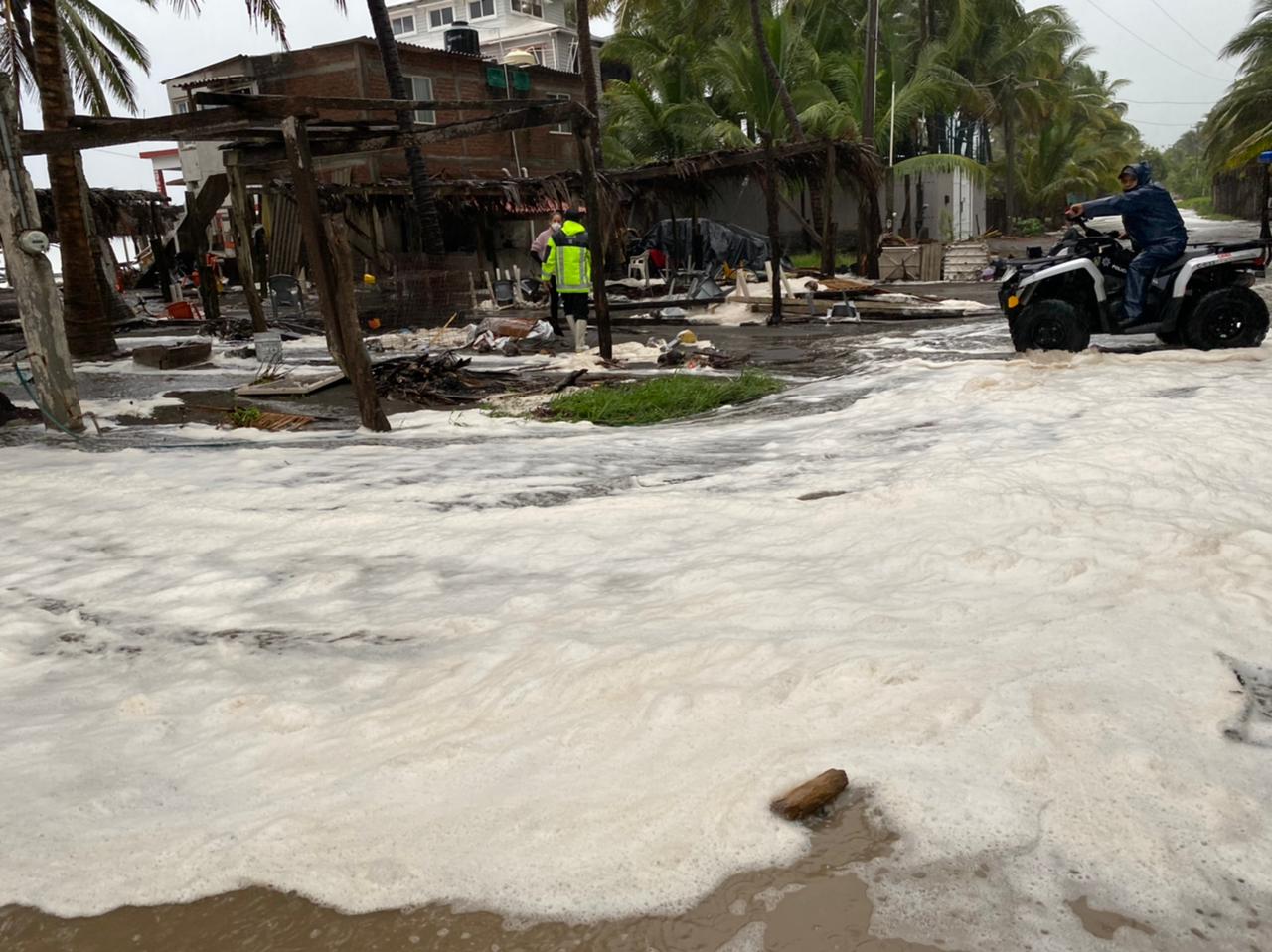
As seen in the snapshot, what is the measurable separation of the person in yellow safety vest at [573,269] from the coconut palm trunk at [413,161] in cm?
636

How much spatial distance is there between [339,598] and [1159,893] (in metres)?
3.25

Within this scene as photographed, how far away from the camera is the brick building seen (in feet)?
86.6

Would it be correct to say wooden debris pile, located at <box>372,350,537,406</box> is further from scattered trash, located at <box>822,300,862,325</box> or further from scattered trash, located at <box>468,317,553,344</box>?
scattered trash, located at <box>822,300,862,325</box>

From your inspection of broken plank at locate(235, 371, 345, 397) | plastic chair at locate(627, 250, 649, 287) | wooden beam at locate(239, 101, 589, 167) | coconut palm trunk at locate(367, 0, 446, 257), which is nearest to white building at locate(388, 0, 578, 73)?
plastic chair at locate(627, 250, 649, 287)

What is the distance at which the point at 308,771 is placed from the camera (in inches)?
111

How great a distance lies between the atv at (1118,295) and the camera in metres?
8.78

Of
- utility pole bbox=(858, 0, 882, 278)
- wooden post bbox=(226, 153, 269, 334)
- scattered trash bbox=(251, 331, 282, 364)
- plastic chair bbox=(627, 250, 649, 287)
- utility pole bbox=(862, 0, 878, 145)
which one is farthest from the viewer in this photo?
utility pole bbox=(862, 0, 878, 145)

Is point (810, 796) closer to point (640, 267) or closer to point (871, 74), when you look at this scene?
point (640, 267)

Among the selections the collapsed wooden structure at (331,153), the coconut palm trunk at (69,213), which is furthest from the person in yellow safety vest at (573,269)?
the coconut palm trunk at (69,213)

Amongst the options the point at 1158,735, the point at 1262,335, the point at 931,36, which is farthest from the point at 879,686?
the point at 931,36

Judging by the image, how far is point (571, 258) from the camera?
1257 centimetres

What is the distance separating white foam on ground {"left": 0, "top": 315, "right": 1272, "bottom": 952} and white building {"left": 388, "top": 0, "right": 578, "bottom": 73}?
38580mm

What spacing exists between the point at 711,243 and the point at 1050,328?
15.0 metres

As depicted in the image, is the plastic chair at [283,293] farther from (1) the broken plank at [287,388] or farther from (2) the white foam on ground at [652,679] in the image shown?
(2) the white foam on ground at [652,679]
